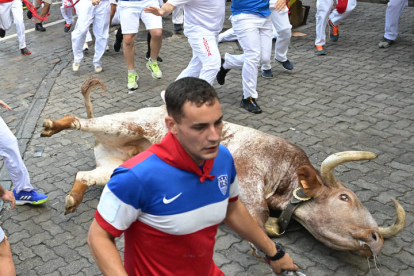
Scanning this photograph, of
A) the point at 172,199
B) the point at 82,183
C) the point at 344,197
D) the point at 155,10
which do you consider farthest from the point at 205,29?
the point at 172,199

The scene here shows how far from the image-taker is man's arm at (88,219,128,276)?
2.30 metres

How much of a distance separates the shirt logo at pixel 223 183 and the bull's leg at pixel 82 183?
9.57ft

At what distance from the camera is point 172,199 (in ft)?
7.84

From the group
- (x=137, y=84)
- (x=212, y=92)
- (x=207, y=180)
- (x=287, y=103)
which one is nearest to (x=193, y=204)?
(x=207, y=180)

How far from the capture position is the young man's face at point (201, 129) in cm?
242

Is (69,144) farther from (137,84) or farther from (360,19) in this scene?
(360,19)

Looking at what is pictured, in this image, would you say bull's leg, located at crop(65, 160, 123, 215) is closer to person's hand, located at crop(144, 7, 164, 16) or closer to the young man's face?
person's hand, located at crop(144, 7, 164, 16)

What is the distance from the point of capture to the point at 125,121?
5629 millimetres

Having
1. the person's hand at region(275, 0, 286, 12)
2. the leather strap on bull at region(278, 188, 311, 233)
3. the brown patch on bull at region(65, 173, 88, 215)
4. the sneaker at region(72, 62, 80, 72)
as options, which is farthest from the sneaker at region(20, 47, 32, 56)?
the leather strap on bull at region(278, 188, 311, 233)

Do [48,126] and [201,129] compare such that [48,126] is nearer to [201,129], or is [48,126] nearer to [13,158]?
[13,158]

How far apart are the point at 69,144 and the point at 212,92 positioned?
480 cm

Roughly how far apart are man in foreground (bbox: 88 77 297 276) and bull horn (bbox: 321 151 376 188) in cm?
205

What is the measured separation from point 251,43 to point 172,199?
5.37m

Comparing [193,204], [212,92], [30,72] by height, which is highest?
[212,92]
